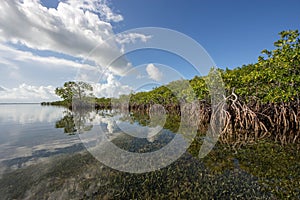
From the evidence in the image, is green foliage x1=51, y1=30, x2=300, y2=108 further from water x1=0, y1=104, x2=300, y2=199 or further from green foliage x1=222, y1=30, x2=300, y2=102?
water x1=0, y1=104, x2=300, y2=199

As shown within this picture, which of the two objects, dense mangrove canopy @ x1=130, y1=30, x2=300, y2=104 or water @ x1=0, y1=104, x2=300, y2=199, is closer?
water @ x1=0, y1=104, x2=300, y2=199

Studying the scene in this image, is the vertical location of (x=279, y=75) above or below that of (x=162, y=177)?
above

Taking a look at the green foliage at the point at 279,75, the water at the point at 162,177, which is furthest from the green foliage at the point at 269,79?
the water at the point at 162,177

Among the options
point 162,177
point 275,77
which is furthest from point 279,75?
point 162,177

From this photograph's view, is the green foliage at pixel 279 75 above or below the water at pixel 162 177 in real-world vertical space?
above

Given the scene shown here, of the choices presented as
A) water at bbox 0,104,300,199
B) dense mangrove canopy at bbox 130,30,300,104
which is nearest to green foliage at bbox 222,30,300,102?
dense mangrove canopy at bbox 130,30,300,104

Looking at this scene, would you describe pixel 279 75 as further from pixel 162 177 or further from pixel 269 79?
pixel 162 177

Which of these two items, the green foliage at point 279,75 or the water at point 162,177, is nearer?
the water at point 162,177

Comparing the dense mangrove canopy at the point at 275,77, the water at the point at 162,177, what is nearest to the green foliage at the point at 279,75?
the dense mangrove canopy at the point at 275,77

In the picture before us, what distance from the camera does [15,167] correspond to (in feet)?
15.7

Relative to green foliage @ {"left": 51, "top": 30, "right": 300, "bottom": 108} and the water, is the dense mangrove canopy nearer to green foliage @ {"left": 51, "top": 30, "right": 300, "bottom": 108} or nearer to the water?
green foliage @ {"left": 51, "top": 30, "right": 300, "bottom": 108}

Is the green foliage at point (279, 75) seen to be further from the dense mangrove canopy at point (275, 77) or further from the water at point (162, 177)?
the water at point (162, 177)

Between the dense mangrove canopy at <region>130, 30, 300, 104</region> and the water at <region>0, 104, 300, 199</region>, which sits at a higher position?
the dense mangrove canopy at <region>130, 30, 300, 104</region>

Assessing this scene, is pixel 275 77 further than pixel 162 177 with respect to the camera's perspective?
Yes
